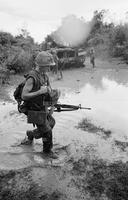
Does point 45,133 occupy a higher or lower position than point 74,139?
higher

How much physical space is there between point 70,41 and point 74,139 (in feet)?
109

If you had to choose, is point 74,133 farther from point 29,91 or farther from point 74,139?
point 29,91

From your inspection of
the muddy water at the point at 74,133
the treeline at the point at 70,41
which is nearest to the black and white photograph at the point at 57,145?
the muddy water at the point at 74,133

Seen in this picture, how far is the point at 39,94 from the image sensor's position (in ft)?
13.3

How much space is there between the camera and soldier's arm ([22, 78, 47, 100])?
4031 mm

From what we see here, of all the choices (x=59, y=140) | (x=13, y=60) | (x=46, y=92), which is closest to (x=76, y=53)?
(x=13, y=60)

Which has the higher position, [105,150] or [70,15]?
[70,15]

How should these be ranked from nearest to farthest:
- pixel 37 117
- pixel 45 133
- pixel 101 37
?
pixel 37 117, pixel 45 133, pixel 101 37

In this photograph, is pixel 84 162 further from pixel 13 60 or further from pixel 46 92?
pixel 13 60

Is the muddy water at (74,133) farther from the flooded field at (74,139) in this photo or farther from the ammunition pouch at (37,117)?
the ammunition pouch at (37,117)

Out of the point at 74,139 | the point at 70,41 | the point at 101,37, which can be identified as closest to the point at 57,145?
the point at 74,139

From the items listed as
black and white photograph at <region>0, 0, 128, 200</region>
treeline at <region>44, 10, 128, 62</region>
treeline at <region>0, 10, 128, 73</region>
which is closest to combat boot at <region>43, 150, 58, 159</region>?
black and white photograph at <region>0, 0, 128, 200</region>

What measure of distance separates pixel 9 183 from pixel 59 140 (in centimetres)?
199

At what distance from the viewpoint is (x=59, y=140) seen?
19.6 ft
